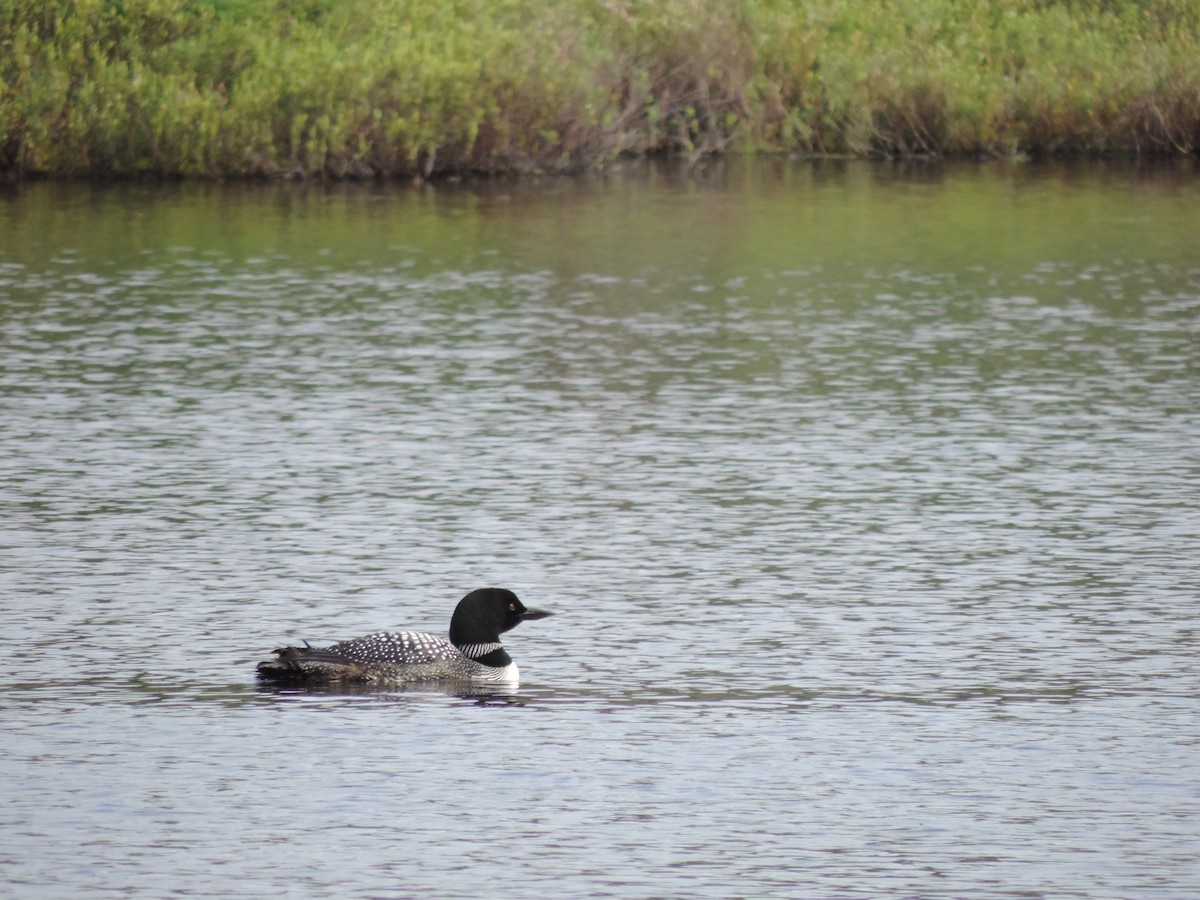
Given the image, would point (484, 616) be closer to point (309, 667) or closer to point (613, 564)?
point (309, 667)

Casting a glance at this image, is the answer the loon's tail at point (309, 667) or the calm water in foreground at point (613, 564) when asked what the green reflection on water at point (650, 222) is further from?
the loon's tail at point (309, 667)

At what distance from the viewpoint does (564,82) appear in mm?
36219

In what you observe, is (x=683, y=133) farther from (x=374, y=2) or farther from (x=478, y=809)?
(x=478, y=809)

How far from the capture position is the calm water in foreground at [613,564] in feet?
27.6

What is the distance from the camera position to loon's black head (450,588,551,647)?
10.5 m

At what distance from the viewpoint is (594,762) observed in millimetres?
9219

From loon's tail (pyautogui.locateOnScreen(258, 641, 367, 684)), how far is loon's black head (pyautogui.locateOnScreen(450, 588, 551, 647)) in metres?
0.50

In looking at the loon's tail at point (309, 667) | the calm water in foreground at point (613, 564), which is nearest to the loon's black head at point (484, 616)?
the calm water in foreground at point (613, 564)

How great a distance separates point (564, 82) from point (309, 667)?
87.6 feet

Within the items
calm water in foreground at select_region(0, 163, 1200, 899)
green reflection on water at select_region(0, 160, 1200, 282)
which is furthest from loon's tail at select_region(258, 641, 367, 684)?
green reflection on water at select_region(0, 160, 1200, 282)

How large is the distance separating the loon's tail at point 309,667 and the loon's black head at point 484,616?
1.64 ft

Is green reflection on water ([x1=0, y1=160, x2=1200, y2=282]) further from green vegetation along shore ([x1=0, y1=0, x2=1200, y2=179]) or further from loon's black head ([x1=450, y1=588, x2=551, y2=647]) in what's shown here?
loon's black head ([x1=450, y1=588, x2=551, y2=647])

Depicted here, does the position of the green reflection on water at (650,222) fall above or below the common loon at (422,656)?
above

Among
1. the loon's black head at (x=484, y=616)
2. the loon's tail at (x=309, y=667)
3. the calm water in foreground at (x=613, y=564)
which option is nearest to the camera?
the calm water in foreground at (x=613, y=564)
